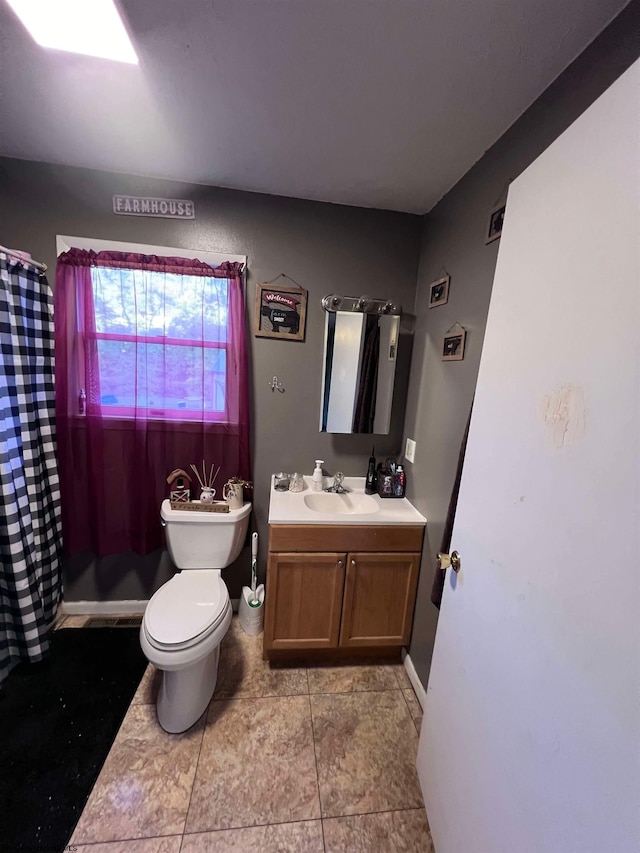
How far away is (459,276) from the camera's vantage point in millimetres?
1365

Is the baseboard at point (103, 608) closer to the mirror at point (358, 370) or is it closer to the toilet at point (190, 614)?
the toilet at point (190, 614)

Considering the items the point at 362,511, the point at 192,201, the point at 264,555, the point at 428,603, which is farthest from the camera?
the point at 264,555

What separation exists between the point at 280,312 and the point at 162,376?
72 centimetres

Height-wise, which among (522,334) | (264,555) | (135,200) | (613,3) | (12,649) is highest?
(613,3)

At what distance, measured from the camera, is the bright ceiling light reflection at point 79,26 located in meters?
0.81

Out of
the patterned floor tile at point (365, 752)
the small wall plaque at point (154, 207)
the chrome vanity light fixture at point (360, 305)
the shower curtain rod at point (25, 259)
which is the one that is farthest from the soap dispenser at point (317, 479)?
the shower curtain rod at point (25, 259)

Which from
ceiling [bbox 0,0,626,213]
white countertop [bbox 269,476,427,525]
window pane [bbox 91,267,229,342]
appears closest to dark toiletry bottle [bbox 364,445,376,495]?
white countertop [bbox 269,476,427,525]

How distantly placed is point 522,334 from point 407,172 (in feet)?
3.69

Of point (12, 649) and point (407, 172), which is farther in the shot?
point (12, 649)

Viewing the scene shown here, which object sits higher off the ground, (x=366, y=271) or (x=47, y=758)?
(x=366, y=271)

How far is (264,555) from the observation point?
195cm

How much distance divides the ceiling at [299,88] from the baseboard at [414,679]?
2.33 m

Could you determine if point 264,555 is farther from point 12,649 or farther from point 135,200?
point 135,200

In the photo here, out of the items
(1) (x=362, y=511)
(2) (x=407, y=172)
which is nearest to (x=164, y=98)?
(2) (x=407, y=172)
